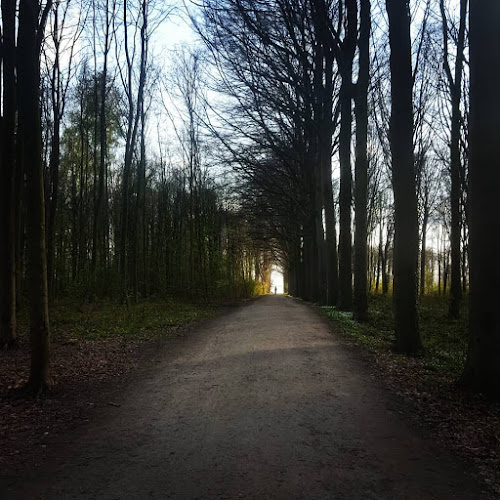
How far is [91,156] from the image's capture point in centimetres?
2630

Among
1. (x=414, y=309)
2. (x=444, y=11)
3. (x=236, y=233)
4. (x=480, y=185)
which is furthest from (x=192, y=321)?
(x=236, y=233)

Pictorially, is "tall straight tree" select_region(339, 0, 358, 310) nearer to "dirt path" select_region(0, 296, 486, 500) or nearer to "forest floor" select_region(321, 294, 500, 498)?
"forest floor" select_region(321, 294, 500, 498)

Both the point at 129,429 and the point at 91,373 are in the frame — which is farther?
the point at 91,373

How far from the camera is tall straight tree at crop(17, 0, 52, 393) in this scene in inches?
242

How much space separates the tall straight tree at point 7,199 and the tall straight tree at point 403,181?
25.4ft

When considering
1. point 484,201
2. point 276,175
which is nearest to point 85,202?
point 276,175

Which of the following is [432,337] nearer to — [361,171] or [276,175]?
[361,171]

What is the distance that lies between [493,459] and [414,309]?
4916 mm

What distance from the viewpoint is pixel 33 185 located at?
20.1 feet

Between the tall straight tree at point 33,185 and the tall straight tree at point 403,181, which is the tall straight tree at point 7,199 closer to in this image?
the tall straight tree at point 33,185

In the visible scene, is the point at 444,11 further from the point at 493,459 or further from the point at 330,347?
the point at 493,459

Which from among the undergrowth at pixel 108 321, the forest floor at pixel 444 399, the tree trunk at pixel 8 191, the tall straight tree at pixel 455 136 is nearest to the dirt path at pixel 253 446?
the forest floor at pixel 444 399

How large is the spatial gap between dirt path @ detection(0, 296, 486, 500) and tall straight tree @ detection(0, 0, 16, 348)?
3.94 meters

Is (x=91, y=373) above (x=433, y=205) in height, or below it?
below
